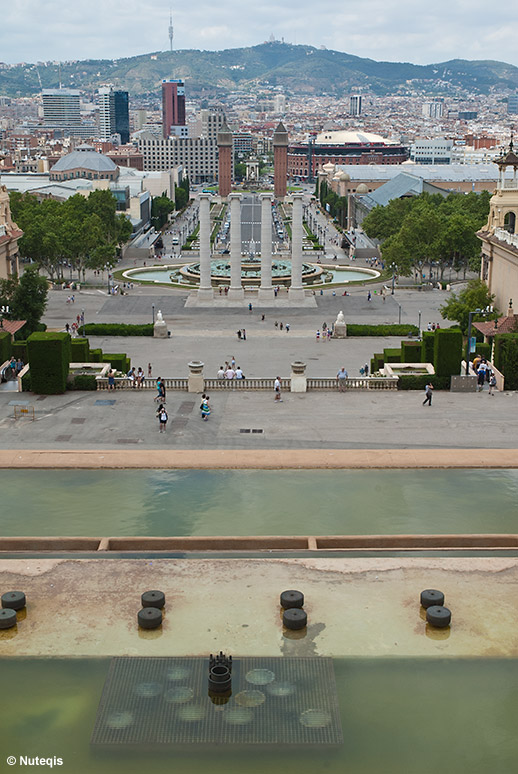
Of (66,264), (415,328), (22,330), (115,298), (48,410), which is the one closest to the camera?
(48,410)

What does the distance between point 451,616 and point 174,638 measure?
27.4 ft

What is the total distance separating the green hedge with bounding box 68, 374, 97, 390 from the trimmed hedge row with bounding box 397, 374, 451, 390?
60.8ft

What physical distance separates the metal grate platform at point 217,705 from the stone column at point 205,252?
244ft

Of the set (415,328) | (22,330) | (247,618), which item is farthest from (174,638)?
(415,328)

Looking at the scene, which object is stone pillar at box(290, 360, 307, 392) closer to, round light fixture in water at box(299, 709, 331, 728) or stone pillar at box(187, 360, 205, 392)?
stone pillar at box(187, 360, 205, 392)

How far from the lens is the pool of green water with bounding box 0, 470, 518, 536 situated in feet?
120

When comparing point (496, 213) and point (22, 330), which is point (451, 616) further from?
point (496, 213)

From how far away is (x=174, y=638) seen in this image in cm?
2738

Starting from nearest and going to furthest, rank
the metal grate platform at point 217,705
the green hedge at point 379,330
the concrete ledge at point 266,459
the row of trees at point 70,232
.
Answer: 1. the metal grate platform at point 217,705
2. the concrete ledge at point 266,459
3. the green hedge at point 379,330
4. the row of trees at point 70,232

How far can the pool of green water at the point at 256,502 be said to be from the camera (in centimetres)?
3656

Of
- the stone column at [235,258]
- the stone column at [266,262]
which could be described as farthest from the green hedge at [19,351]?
the stone column at [266,262]

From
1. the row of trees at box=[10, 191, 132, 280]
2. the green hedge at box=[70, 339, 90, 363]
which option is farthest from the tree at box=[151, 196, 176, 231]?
the green hedge at box=[70, 339, 90, 363]

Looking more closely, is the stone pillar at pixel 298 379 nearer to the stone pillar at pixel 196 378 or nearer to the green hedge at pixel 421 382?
the stone pillar at pixel 196 378

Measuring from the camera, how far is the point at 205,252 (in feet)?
322
